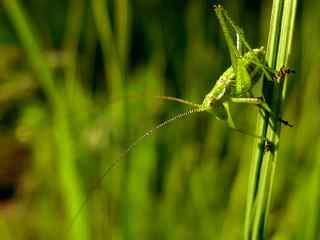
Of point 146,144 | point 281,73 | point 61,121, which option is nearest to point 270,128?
point 281,73

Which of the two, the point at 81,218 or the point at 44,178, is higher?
the point at 81,218

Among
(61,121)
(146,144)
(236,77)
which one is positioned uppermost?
(236,77)

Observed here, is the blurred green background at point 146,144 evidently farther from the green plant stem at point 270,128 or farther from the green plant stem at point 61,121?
the green plant stem at point 270,128

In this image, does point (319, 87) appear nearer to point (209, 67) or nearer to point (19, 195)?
point (209, 67)

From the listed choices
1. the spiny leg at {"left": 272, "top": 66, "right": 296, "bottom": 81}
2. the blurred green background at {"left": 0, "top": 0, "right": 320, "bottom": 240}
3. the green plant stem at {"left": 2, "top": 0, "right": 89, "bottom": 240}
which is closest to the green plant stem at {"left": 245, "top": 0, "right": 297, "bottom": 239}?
the spiny leg at {"left": 272, "top": 66, "right": 296, "bottom": 81}

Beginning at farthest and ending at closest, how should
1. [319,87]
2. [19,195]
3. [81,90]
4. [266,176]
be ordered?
1. [81,90]
2. [19,195]
3. [319,87]
4. [266,176]

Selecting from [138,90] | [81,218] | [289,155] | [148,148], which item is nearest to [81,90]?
[138,90]

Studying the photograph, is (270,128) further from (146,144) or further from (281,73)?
(146,144)

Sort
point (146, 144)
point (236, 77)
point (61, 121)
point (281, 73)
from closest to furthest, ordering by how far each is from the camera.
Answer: point (281, 73)
point (236, 77)
point (61, 121)
point (146, 144)
